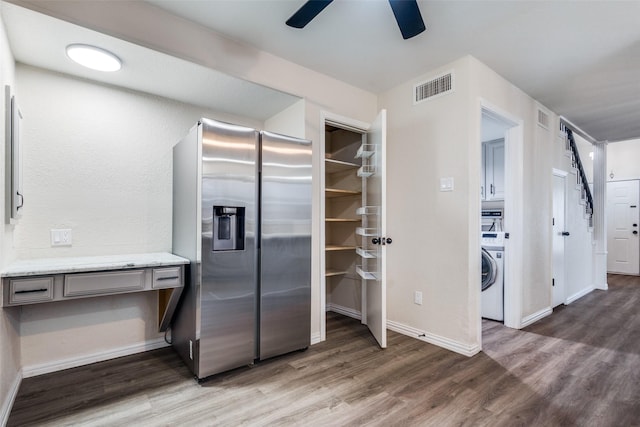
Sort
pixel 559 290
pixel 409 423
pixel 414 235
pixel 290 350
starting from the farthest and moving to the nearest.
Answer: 1. pixel 559 290
2. pixel 414 235
3. pixel 290 350
4. pixel 409 423

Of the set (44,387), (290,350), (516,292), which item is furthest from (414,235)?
(44,387)

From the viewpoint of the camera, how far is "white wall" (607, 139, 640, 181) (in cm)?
662

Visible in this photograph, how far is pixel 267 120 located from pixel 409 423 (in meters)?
3.01

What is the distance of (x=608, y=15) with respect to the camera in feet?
6.86

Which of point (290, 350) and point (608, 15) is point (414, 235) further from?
point (608, 15)

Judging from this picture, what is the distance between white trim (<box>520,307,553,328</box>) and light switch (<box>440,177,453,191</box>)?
1801 millimetres

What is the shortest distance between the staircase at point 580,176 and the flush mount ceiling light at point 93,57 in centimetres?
523

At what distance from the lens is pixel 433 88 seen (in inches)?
115

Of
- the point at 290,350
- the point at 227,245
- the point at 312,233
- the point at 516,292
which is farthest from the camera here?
the point at 516,292

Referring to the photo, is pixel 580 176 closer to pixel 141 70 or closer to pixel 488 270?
pixel 488 270

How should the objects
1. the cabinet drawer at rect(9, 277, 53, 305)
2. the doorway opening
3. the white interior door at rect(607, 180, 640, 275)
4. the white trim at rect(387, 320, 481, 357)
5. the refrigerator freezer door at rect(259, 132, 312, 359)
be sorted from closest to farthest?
1. the cabinet drawer at rect(9, 277, 53, 305)
2. the refrigerator freezer door at rect(259, 132, 312, 359)
3. the white trim at rect(387, 320, 481, 357)
4. the doorway opening
5. the white interior door at rect(607, 180, 640, 275)

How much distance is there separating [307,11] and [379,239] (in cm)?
180

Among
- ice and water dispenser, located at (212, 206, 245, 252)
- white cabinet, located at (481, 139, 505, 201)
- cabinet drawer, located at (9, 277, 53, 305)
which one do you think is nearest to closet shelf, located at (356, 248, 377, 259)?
ice and water dispenser, located at (212, 206, 245, 252)

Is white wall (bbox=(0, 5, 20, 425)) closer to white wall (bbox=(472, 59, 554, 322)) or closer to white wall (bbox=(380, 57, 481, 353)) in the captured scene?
white wall (bbox=(380, 57, 481, 353))
